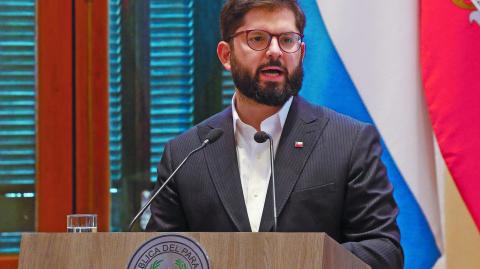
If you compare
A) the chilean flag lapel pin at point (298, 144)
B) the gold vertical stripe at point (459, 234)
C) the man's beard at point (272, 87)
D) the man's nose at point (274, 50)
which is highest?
the man's nose at point (274, 50)

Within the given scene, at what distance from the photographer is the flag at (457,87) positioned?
344cm

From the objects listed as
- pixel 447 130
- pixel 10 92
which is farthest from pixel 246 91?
pixel 10 92

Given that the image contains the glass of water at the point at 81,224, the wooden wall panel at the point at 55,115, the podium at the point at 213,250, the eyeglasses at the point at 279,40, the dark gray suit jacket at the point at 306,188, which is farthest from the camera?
the wooden wall panel at the point at 55,115

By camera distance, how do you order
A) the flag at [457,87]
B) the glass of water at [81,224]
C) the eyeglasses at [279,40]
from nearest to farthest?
the glass of water at [81,224], the eyeglasses at [279,40], the flag at [457,87]

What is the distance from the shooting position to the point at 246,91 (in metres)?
3.02

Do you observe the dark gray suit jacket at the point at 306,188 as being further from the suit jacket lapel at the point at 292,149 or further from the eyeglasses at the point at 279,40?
the eyeglasses at the point at 279,40

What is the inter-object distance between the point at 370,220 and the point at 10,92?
2026 millimetres

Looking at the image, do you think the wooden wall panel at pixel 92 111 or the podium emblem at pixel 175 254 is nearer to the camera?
the podium emblem at pixel 175 254

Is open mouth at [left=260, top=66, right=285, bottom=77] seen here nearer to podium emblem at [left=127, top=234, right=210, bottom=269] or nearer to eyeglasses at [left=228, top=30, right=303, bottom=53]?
eyeglasses at [left=228, top=30, right=303, bottom=53]

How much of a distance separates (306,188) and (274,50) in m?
0.44

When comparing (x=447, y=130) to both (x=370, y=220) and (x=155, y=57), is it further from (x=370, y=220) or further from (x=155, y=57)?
(x=155, y=57)

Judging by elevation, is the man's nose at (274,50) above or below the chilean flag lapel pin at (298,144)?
above

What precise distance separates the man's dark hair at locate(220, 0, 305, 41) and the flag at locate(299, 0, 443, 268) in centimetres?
52

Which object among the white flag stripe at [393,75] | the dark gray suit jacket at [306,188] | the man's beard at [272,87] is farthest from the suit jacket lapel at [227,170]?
the white flag stripe at [393,75]
